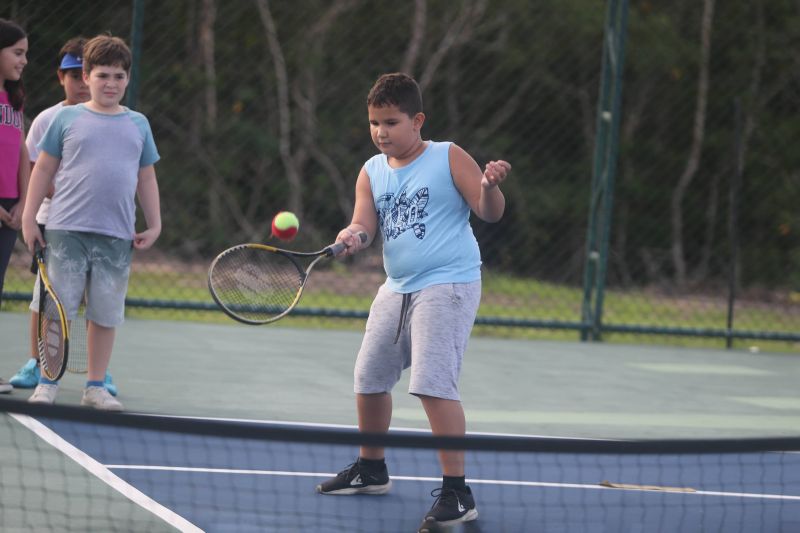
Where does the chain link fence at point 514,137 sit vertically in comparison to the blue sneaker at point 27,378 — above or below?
above

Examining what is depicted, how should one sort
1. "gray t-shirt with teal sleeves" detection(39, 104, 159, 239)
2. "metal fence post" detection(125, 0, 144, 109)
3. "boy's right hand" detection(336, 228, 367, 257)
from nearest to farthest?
"boy's right hand" detection(336, 228, 367, 257)
"gray t-shirt with teal sleeves" detection(39, 104, 159, 239)
"metal fence post" detection(125, 0, 144, 109)

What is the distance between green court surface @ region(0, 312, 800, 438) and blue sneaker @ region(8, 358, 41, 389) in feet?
0.19

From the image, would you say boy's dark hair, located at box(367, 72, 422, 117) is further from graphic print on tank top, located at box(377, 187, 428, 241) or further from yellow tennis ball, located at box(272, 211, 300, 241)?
yellow tennis ball, located at box(272, 211, 300, 241)

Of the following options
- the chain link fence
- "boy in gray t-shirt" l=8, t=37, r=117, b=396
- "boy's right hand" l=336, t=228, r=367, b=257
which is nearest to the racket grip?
"boy's right hand" l=336, t=228, r=367, b=257

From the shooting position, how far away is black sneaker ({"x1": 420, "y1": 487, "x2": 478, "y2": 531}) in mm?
3848

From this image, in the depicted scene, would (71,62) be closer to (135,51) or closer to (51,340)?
(51,340)

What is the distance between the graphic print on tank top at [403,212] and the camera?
4.21 metres

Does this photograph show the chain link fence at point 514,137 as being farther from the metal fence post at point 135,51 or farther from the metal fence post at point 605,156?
A: the metal fence post at point 135,51

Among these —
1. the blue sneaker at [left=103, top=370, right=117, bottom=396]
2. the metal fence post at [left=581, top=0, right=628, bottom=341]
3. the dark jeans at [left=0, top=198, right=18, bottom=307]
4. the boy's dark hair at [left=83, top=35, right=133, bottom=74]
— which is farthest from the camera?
the metal fence post at [left=581, top=0, right=628, bottom=341]

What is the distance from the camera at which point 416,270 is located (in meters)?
4.17

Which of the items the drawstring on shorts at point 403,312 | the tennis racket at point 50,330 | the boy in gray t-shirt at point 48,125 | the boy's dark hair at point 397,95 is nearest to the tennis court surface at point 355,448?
the boy in gray t-shirt at point 48,125

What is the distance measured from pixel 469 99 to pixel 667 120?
140 inches

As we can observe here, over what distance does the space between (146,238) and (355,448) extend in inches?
49.3

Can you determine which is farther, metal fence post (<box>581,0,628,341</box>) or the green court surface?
metal fence post (<box>581,0,628,341</box>)
